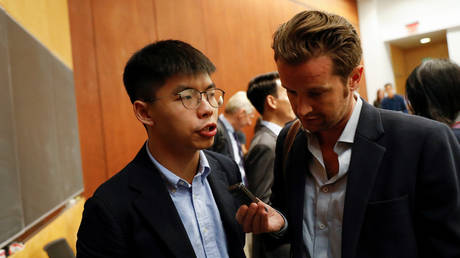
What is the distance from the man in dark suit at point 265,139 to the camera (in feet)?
7.61

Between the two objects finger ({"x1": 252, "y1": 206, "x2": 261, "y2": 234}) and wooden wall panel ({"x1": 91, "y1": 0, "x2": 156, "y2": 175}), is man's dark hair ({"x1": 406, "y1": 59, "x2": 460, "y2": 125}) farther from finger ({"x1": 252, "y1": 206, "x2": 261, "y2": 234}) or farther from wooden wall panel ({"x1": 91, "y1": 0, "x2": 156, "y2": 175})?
wooden wall panel ({"x1": 91, "y1": 0, "x2": 156, "y2": 175})

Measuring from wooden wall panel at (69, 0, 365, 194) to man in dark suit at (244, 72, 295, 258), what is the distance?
203cm

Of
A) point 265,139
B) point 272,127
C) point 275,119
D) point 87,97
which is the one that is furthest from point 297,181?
point 87,97

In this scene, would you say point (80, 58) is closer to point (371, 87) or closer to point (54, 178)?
point (54, 178)

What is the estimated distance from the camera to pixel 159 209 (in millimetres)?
1186

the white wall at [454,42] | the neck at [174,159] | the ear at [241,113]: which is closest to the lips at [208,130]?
the neck at [174,159]

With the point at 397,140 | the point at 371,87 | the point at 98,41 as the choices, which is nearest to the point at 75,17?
the point at 98,41

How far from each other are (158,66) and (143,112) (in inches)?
7.5

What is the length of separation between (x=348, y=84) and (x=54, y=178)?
2420mm

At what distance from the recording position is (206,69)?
1.38 meters

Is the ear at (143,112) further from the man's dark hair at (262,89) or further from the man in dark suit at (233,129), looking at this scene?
the man in dark suit at (233,129)

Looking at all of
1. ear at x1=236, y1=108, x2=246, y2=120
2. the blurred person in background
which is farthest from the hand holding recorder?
the blurred person in background

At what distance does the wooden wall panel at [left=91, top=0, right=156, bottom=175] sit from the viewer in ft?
13.3

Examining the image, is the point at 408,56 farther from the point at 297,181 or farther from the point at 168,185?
the point at 168,185
